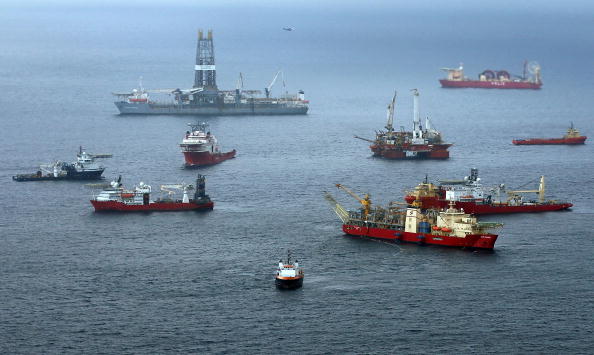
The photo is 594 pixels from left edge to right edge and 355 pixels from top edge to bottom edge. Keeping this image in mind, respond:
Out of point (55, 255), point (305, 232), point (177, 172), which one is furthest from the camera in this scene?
point (177, 172)

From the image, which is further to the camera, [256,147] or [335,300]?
[256,147]

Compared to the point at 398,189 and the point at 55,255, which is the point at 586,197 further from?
the point at 55,255

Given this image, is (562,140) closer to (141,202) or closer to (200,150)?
(200,150)

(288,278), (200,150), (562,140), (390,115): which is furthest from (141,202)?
(562,140)

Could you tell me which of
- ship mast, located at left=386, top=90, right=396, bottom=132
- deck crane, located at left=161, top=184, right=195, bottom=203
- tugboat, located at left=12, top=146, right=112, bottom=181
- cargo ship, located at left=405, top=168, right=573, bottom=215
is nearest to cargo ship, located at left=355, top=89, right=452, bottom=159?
ship mast, located at left=386, top=90, right=396, bottom=132

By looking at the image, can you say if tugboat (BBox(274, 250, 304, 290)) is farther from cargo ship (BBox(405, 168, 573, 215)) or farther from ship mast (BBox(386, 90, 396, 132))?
ship mast (BBox(386, 90, 396, 132))

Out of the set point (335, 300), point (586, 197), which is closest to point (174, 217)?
point (335, 300)

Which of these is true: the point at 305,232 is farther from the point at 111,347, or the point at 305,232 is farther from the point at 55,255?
the point at 111,347

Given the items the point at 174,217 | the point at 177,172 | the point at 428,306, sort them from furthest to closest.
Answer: the point at 177,172
the point at 174,217
the point at 428,306
